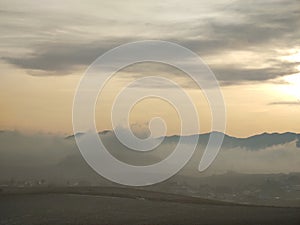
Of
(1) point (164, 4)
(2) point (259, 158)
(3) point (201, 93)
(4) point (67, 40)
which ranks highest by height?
(1) point (164, 4)

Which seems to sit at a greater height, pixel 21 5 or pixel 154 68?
pixel 21 5

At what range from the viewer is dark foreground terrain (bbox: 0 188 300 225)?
5.47 meters

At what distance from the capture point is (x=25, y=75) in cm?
550

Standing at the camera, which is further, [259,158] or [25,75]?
[259,158]

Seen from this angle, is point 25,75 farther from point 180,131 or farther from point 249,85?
point 249,85

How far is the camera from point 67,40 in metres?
5.48

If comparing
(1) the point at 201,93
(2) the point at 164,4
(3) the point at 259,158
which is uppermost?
(2) the point at 164,4

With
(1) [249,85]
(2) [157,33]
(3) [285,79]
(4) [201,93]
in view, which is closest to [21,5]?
(2) [157,33]

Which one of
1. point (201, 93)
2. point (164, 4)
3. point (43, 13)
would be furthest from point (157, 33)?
point (43, 13)

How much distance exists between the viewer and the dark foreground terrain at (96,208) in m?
5.47

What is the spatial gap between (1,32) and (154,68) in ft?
5.03

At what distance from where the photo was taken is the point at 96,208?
18.2 feet

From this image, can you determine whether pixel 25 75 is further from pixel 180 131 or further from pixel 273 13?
pixel 273 13

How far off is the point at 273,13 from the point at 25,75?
259cm
